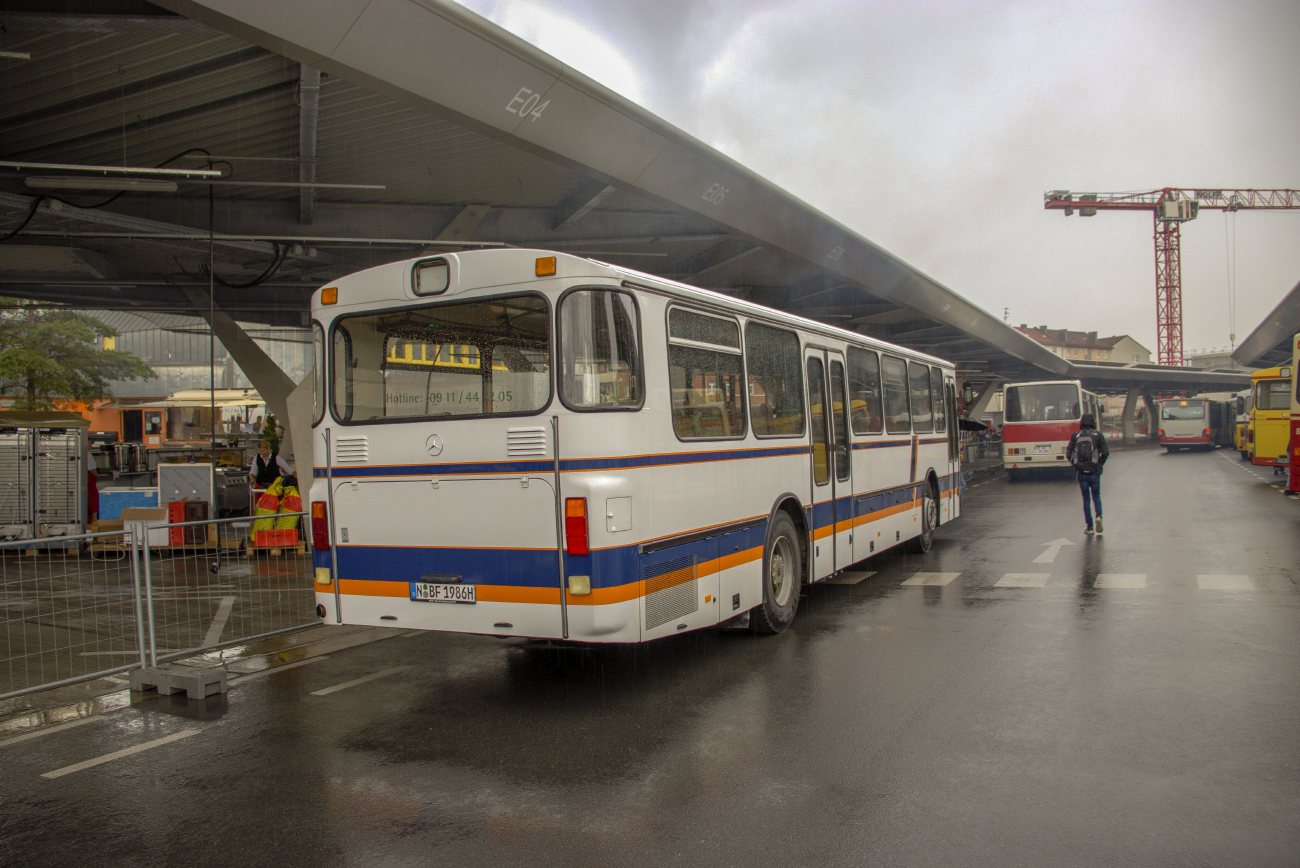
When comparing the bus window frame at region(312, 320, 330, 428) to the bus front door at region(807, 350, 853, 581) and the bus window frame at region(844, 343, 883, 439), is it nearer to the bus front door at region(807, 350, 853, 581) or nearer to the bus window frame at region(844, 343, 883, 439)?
the bus front door at region(807, 350, 853, 581)

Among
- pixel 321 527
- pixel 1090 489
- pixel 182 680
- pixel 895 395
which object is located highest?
pixel 895 395

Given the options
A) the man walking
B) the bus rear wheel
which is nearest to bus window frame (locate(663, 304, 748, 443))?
the bus rear wheel

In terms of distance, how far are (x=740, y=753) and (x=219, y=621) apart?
669 centimetres

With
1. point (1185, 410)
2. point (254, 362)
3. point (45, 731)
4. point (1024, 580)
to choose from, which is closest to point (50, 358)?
point (254, 362)

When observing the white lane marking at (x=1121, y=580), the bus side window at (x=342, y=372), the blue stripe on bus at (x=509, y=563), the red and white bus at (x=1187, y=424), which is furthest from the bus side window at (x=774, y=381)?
the red and white bus at (x=1187, y=424)

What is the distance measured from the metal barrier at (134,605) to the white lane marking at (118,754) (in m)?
1.49

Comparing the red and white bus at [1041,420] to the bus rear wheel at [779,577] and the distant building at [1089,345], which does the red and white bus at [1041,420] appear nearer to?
the bus rear wheel at [779,577]

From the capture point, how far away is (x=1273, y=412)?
Answer: 2586 cm

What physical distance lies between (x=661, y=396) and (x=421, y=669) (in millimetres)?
3165

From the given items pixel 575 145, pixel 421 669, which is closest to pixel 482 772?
pixel 421 669

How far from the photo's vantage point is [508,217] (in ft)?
59.9

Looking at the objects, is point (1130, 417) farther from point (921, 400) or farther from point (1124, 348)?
point (1124, 348)

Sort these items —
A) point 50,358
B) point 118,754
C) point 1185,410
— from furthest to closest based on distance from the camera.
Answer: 1. point 1185,410
2. point 50,358
3. point 118,754

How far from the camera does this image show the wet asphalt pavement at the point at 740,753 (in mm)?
4129
